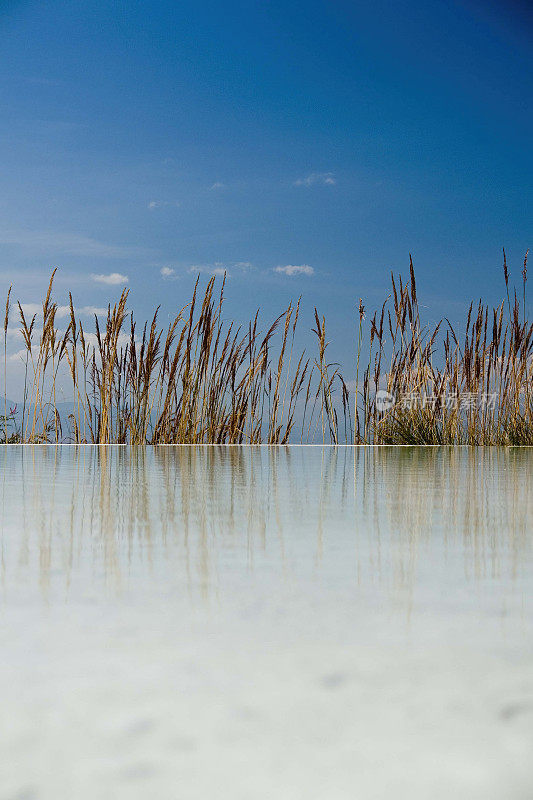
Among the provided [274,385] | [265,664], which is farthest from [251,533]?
[274,385]

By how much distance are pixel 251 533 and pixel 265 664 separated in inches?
9.9

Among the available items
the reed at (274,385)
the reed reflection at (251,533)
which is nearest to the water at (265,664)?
the reed reflection at (251,533)

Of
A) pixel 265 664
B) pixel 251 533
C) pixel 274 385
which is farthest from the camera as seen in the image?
pixel 274 385

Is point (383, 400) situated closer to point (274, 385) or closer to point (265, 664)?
point (274, 385)

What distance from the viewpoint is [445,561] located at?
1.25 ft

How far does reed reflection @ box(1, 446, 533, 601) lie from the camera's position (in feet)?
1.13

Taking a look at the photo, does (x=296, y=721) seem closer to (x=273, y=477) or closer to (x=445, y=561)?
(x=445, y=561)

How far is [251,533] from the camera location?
1.54 ft

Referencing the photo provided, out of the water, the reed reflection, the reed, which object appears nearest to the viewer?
the water

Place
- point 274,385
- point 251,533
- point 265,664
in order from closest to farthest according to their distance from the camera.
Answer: point 265,664 < point 251,533 < point 274,385

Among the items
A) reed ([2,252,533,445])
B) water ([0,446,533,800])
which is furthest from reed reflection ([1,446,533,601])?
reed ([2,252,533,445])

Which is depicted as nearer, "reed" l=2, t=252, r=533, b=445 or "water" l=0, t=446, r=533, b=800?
"water" l=0, t=446, r=533, b=800

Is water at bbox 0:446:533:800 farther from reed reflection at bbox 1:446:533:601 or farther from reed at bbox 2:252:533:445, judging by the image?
reed at bbox 2:252:533:445

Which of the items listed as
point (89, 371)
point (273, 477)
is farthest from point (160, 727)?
point (89, 371)
